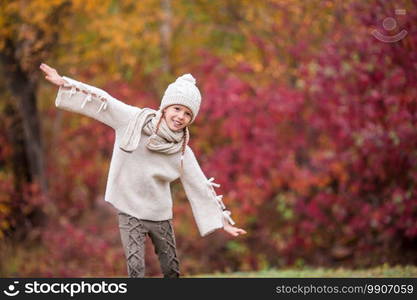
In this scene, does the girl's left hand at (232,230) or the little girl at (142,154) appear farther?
the girl's left hand at (232,230)

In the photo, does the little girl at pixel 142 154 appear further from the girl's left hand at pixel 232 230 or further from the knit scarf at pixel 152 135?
the girl's left hand at pixel 232 230

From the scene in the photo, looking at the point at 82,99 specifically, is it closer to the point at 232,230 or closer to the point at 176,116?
the point at 176,116

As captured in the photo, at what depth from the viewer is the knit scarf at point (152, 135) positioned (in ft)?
18.7

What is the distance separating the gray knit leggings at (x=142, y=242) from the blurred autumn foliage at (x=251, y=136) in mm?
5100

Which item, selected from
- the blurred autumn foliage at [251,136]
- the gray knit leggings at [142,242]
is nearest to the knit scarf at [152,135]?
the gray knit leggings at [142,242]

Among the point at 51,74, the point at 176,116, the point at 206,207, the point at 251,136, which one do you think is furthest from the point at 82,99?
the point at 251,136

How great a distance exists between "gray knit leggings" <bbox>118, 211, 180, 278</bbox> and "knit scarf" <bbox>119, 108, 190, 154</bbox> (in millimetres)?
575

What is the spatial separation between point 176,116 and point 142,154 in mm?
411

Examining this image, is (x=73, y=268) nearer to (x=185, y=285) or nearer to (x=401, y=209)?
(x=401, y=209)

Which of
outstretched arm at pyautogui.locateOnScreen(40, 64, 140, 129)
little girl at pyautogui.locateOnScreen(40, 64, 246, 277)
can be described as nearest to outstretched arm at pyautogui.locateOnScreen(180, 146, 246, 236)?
little girl at pyautogui.locateOnScreen(40, 64, 246, 277)

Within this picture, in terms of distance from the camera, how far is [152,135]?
5746 millimetres

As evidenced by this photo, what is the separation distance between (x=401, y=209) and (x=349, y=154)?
1147mm

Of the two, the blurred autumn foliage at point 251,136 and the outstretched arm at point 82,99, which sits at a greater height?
the blurred autumn foliage at point 251,136

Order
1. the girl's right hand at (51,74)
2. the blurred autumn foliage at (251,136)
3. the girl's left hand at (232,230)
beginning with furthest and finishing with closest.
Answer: the blurred autumn foliage at (251,136), the girl's left hand at (232,230), the girl's right hand at (51,74)
